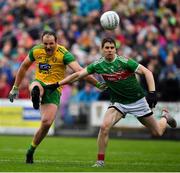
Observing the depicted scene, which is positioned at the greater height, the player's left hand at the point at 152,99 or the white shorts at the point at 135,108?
the player's left hand at the point at 152,99

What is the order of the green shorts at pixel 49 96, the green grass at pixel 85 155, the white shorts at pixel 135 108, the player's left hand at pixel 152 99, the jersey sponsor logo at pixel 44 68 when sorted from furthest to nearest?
the jersey sponsor logo at pixel 44 68 < the green shorts at pixel 49 96 < the white shorts at pixel 135 108 < the player's left hand at pixel 152 99 < the green grass at pixel 85 155

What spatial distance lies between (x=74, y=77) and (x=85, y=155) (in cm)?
403

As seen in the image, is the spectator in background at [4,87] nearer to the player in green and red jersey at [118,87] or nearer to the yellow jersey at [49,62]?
the yellow jersey at [49,62]

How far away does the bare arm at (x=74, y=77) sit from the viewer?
14.0 m

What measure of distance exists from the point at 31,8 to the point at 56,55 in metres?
15.3

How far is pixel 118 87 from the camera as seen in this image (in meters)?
14.4

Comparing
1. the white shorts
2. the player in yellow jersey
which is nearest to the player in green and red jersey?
the white shorts

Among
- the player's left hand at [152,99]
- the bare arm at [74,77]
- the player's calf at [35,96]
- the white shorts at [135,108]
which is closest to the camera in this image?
the player's left hand at [152,99]

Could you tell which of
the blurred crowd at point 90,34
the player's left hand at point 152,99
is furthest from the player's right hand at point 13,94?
the blurred crowd at point 90,34

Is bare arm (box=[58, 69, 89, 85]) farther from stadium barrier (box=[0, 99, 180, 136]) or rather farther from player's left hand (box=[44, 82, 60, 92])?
stadium barrier (box=[0, 99, 180, 136])

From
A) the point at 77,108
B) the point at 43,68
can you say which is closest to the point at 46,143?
the point at 77,108

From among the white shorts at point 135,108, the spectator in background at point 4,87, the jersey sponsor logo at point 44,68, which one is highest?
the spectator in background at point 4,87

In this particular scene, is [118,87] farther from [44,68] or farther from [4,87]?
[4,87]

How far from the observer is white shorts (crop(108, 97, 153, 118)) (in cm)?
1444
